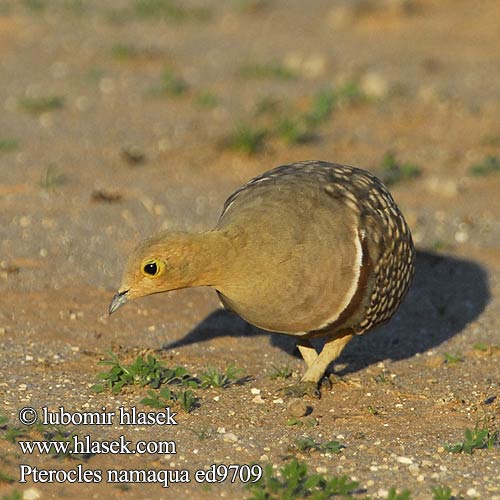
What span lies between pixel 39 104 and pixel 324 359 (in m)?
6.15

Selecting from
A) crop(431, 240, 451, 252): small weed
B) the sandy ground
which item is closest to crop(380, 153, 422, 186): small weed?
the sandy ground

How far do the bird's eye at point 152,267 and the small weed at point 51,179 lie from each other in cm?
413

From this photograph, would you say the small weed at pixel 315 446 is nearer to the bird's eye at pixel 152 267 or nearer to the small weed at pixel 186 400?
the small weed at pixel 186 400

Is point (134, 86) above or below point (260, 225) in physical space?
below

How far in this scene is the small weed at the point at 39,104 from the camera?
10802 mm

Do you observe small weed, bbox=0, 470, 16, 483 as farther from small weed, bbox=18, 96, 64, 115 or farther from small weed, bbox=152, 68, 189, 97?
small weed, bbox=152, 68, 189, 97

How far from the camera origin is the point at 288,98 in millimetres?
11297

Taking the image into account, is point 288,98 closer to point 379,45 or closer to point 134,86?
point 134,86

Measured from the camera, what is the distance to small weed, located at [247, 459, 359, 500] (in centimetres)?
428

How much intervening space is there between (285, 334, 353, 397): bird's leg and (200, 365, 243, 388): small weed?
0.96 ft

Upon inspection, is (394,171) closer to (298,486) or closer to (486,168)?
→ (486,168)

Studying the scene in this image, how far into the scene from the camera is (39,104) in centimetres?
1082

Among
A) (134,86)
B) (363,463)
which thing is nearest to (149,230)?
(363,463)

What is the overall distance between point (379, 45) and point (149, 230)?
7.28 metres
